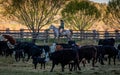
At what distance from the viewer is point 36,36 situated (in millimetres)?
46219

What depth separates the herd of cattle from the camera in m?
22.8

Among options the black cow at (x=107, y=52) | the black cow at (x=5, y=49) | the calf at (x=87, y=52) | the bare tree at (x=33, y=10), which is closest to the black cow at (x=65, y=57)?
the calf at (x=87, y=52)

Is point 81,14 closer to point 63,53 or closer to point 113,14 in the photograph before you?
point 113,14

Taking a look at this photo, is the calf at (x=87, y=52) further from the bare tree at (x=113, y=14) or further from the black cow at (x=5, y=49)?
the bare tree at (x=113, y=14)

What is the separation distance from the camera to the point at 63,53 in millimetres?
22672

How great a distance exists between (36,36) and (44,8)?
9333 millimetres

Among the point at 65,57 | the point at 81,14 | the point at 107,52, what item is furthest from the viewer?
the point at 81,14

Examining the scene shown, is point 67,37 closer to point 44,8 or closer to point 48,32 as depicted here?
point 48,32

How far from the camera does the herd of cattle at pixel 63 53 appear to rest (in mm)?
22766

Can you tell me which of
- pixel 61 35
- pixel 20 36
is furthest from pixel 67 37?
pixel 20 36

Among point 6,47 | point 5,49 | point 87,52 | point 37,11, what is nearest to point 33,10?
point 37,11

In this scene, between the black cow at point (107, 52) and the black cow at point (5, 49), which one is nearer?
the black cow at point (107, 52)

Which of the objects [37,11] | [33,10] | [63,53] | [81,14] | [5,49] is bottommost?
[5,49]

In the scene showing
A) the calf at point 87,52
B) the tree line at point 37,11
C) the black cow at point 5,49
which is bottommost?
the black cow at point 5,49
